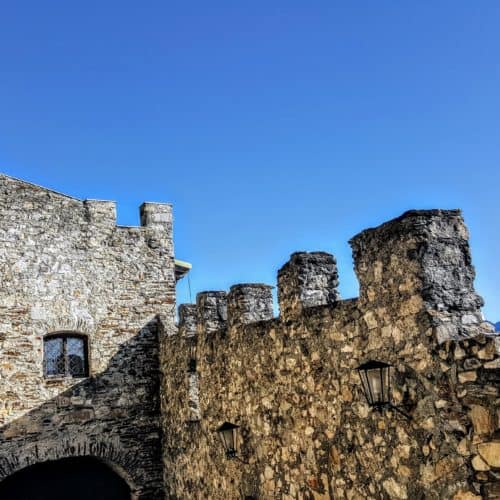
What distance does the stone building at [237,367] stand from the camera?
4629 millimetres

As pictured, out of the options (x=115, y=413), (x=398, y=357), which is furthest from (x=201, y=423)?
(x=398, y=357)

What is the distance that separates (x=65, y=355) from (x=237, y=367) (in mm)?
4349

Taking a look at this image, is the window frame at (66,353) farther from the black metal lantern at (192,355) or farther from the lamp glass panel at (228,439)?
the lamp glass panel at (228,439)

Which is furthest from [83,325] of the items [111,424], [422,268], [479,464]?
[479,464]

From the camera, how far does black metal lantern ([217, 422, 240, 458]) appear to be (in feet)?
26.1

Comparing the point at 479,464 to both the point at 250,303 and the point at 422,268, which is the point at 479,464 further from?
the point at 250,303

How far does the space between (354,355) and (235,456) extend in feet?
10.2

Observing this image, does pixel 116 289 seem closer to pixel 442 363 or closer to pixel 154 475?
pixel 154 475

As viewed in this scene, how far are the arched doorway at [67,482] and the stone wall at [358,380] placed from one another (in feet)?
11.2

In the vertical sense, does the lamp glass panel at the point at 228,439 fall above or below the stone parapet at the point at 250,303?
below

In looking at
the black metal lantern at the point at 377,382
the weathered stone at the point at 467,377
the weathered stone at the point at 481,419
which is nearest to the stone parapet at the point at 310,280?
the black metal lantern at the point at 377,382

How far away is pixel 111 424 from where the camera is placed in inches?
446

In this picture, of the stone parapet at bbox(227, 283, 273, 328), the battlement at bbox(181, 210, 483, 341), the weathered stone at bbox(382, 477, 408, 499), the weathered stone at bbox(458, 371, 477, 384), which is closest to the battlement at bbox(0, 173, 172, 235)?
the stone parapet at bbox(227, 283, 273, 328)

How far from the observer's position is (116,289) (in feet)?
38.9
